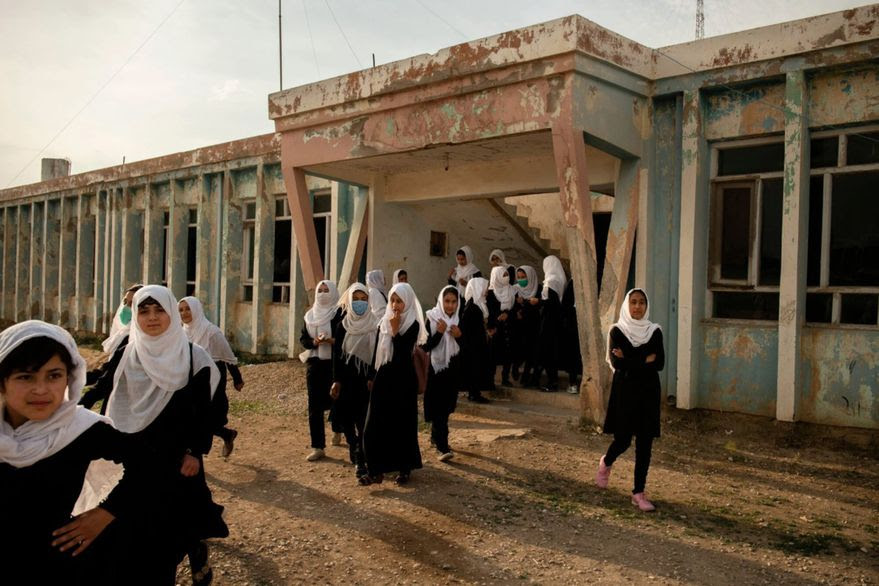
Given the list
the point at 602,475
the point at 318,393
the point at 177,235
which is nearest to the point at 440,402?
the point at 318,393

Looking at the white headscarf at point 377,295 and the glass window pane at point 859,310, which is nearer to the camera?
the glass window pane at point 859,310

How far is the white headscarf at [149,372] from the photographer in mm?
3236

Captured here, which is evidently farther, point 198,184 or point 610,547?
point 198,184

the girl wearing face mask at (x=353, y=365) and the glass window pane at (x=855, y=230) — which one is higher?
the glass window pane at (x=855, y=230)

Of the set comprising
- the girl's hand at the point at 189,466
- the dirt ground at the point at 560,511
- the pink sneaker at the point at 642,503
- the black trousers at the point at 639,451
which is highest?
the girl's hand at the point at 189,466

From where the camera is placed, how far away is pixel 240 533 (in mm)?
4367

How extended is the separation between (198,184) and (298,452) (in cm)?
900

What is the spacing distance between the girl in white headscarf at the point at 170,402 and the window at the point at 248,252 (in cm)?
1022

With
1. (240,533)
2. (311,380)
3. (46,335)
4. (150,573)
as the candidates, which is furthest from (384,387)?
(46,335)

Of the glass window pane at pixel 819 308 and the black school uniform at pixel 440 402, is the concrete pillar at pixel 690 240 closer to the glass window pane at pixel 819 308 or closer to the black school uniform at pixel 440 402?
the glass window pane at pixel 819 308

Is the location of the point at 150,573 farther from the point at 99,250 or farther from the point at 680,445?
the point at 99,250

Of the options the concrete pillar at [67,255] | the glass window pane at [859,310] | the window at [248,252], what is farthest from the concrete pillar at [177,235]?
the glass window pane at [859,310]

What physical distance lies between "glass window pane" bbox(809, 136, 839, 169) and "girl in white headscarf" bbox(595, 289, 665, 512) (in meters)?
3.33

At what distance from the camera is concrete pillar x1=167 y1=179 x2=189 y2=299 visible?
1454 centimetres
